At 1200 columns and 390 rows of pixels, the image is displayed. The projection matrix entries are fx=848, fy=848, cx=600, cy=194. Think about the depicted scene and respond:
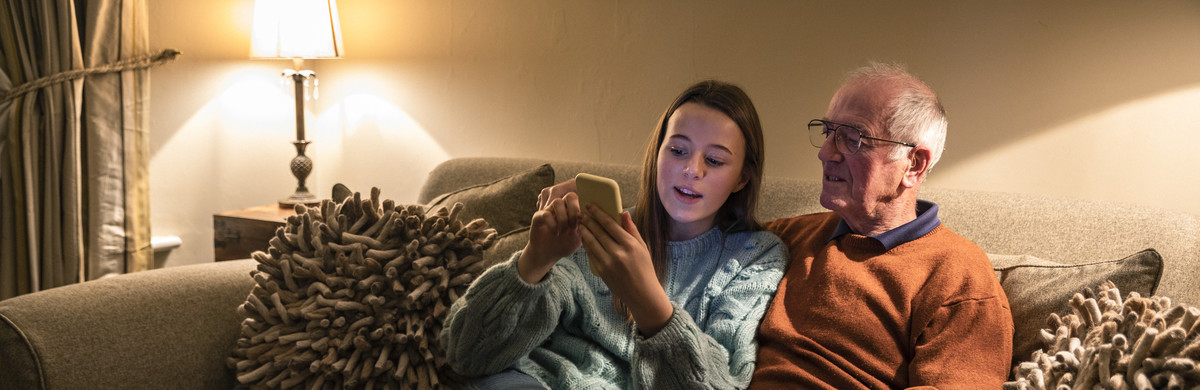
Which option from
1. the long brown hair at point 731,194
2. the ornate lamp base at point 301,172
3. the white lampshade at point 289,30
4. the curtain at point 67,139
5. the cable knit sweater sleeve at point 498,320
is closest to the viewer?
the cable knit sweater sleeve at point 498,320

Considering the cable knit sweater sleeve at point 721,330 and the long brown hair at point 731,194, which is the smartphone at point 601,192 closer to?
the cable knit sweater sleeve at point 721,330

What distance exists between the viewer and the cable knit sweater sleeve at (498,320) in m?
1.27

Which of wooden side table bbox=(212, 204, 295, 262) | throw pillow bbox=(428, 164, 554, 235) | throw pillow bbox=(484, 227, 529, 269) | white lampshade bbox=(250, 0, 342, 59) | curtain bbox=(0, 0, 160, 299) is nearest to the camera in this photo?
throw pillow bbox=(484, 227, 529, 269)

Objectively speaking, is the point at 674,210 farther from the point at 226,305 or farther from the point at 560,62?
the point at 560,62

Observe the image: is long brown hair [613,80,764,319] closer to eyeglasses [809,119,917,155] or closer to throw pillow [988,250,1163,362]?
eyeglasses [809,119,917,155]

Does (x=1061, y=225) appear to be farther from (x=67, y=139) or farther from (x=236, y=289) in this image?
(x=67, y=139)

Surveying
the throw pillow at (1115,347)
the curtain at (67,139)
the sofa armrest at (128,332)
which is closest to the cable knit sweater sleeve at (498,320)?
the sofa armrest at (128,332)

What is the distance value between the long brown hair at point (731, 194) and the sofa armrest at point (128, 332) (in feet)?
2.23

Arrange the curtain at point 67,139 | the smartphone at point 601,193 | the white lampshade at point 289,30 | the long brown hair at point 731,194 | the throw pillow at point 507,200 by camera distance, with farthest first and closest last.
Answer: the white lampshade at point 289,30
the curtain at point 67,139
the throw pillow at point 507,200
the long brown hair at point 731,194
the smartphone at point 601,193

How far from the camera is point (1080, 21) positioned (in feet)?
6.06

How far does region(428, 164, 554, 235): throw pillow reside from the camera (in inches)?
70.0

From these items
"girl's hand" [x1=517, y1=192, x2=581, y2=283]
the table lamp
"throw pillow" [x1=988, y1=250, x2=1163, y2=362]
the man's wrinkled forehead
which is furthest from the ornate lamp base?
"throw pillow" [x1=988, y1=250, x2=1163, y2=362]

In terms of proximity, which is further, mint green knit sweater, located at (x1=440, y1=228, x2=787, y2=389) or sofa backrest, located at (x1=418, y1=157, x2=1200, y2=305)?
sofa backrest, located at (x1=418, y1=157, x2=1200, y2=305)

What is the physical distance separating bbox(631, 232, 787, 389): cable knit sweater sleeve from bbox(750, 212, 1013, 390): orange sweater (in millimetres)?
36
